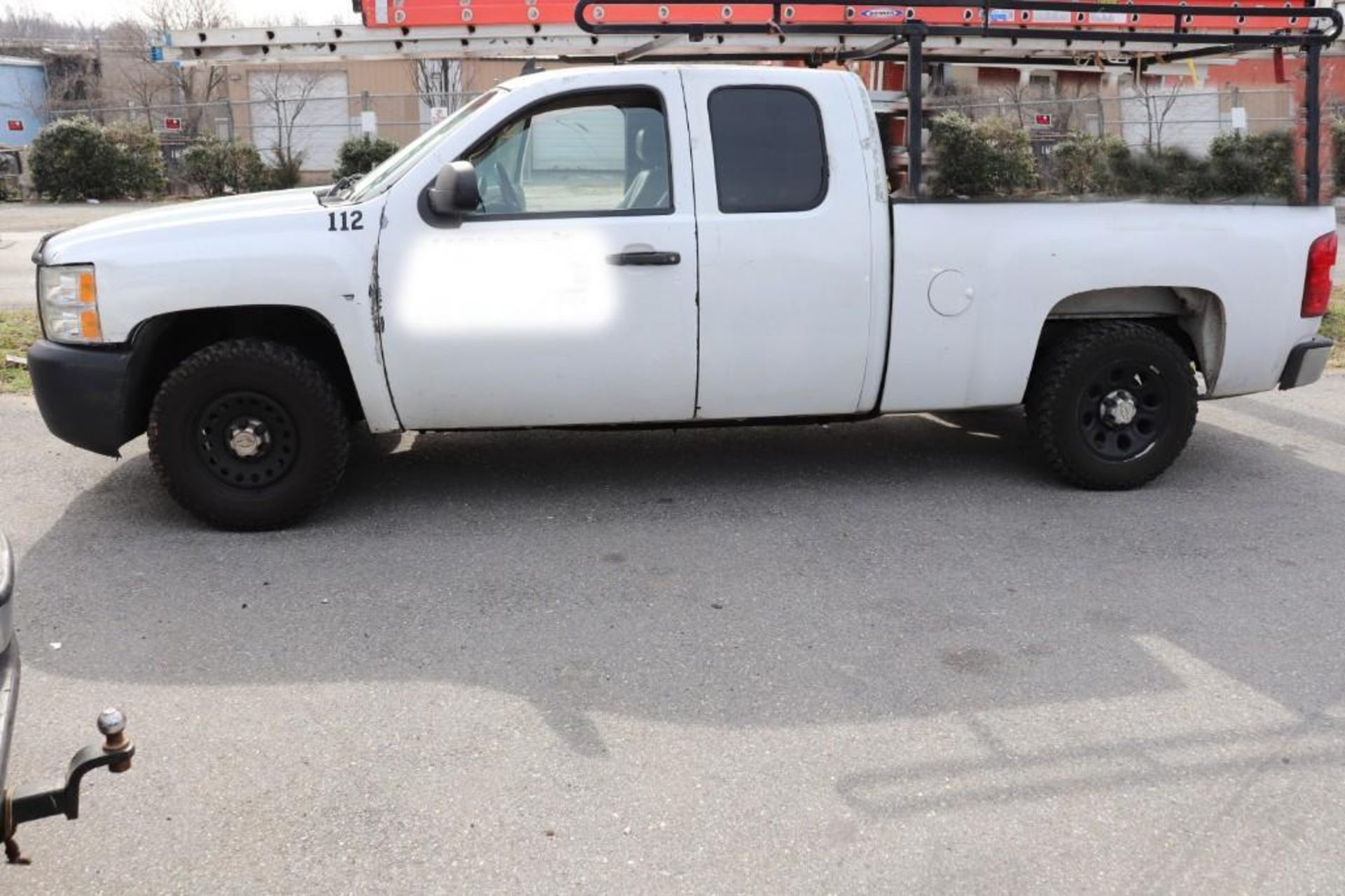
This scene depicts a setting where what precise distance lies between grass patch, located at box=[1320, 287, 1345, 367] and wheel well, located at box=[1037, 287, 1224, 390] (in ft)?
10.6

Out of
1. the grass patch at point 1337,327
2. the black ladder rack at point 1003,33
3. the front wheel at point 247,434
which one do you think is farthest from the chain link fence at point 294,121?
the front wheel at point 247,434

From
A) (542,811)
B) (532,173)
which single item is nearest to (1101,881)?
(542,811)

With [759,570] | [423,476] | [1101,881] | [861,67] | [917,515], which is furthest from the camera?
[861,67]

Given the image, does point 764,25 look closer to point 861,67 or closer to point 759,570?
point 861,67

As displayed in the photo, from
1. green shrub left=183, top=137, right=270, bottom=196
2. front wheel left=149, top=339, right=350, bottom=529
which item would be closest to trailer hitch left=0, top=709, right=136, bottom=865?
front wheel left=149, top=339, right=350, bottom=529

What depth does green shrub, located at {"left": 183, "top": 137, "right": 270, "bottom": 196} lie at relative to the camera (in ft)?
79.2

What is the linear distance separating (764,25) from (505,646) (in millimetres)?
3047

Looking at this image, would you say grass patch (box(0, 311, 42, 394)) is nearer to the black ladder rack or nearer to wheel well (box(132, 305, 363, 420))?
wheel well (box(132, 305, 363, 420))

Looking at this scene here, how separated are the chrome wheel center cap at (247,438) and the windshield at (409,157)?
105 centimetres

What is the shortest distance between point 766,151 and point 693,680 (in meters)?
2.48

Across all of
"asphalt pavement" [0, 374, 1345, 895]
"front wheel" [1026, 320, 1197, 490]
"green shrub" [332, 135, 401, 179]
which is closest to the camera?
"asphalt pavement" [0, 374, 1345, 895]

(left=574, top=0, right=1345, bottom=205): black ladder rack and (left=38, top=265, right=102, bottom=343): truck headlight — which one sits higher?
(left=574, top=0, right=1345, bottom=205): black ladder rack

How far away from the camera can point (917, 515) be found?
5699 millimetres

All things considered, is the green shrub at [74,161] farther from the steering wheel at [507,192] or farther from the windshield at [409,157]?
the steering wheel at [507,192]
